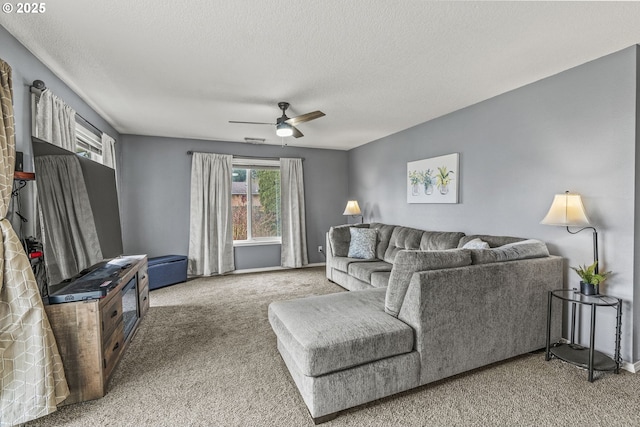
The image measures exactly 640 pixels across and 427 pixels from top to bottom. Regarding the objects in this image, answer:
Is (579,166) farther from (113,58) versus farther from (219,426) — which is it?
(113,58)

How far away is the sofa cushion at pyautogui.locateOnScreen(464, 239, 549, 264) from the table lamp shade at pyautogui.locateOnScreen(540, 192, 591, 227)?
9.9 inches

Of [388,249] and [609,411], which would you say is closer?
[609,411]

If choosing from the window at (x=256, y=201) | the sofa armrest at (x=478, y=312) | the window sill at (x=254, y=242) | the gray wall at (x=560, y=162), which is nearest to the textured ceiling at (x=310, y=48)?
the gray wall at (x=560, y=162)

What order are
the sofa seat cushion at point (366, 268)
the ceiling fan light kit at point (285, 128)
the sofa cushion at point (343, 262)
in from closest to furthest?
the ceiling fan light kit at point (285, 128), the sofa seat cushion at point (366, 268), the sofa cushion at point (343, 262)

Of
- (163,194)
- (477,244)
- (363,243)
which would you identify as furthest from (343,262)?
(163,194)

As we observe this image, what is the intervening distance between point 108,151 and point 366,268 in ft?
12.8

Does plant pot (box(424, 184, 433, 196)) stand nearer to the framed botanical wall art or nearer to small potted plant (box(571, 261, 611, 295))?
the framed botanical wall art

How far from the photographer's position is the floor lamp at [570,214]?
91.1 inches

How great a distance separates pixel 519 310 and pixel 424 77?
7.29ft

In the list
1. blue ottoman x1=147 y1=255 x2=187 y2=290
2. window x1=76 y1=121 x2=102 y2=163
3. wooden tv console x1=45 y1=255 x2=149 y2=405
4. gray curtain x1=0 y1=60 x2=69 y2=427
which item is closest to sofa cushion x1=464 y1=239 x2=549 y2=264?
wooden tv console x1=45 y1=255 x2=149 y2=405

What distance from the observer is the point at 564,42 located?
2.19 m

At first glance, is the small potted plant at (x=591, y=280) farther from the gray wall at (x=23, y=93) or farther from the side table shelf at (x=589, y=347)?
the gray wall at (x=23, y=93)

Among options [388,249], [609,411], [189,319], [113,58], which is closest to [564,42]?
[609,411]

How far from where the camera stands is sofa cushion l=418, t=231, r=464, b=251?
3559mm
